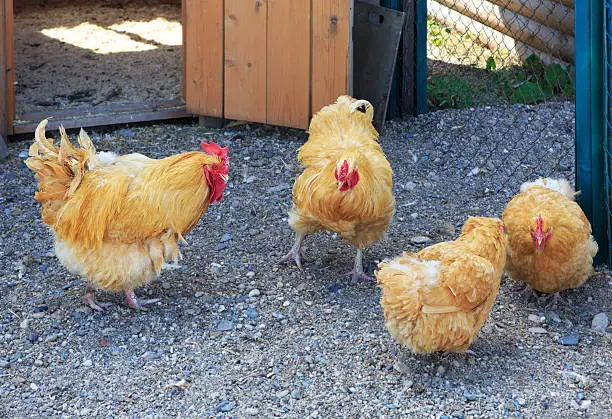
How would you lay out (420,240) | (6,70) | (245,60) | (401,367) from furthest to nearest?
(245,60) < (6,70) < (420,240) < (401,367)

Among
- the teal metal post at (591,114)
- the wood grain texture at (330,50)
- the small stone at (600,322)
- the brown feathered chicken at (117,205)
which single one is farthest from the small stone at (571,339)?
the wood grain texture at (330,50)

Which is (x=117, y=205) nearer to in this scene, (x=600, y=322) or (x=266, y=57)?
(x=600, y=322)

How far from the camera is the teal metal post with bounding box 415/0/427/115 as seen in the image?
7.77 m

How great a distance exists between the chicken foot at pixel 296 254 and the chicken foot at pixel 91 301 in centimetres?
125

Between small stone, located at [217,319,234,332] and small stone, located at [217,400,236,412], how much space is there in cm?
74

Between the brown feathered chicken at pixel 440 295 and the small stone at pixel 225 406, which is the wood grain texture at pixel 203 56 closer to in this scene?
the brown feathered chicken at pixel 440 295

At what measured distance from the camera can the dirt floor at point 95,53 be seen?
27.5ft

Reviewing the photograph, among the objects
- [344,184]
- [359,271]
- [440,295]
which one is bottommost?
[359,271]

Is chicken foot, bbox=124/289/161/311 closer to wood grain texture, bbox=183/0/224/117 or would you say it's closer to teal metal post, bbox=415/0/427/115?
wood grain texture, bbox=183/0/224/117

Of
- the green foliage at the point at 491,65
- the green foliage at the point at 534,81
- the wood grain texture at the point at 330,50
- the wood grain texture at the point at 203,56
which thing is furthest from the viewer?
the green foliage at the point at 491,65

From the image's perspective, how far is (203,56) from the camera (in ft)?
25.2

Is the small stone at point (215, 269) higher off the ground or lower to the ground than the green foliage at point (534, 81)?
lower

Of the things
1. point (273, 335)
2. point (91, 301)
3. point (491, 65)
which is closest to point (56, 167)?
point (91, 301)

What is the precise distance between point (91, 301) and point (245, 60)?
317 centimetres
